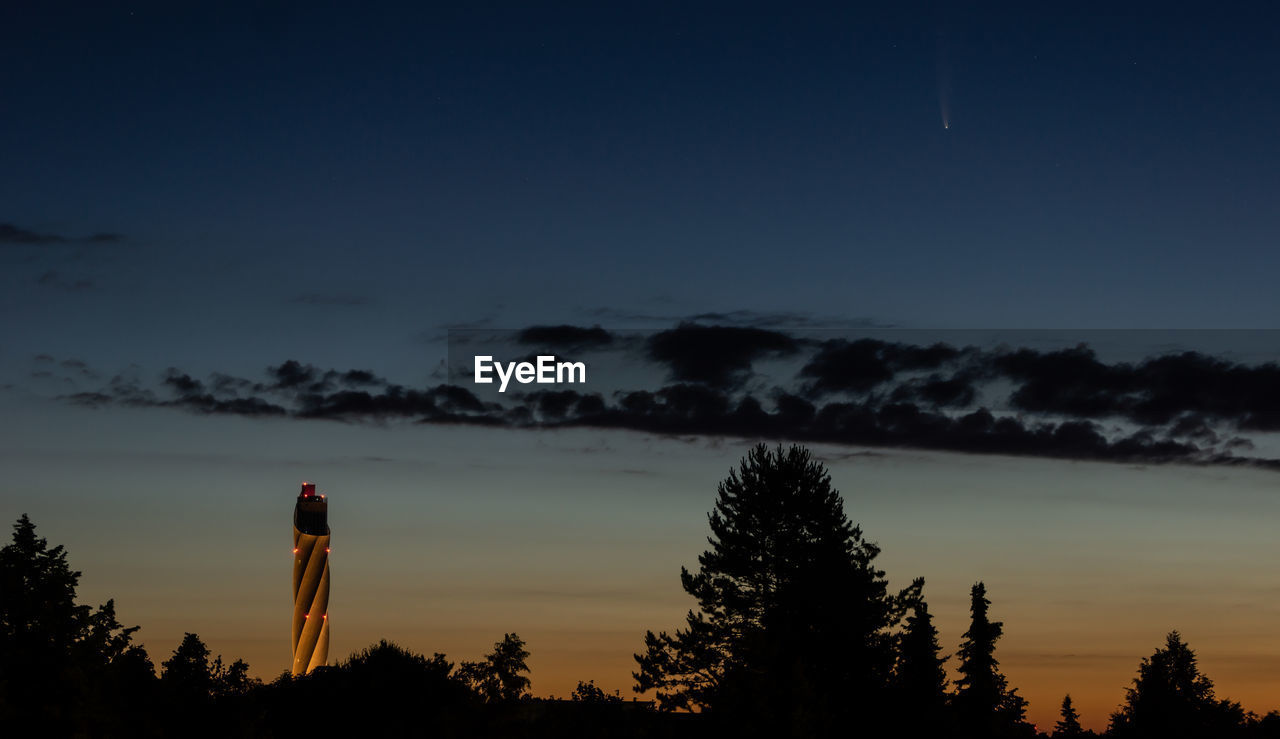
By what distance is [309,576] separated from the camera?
17112 cm

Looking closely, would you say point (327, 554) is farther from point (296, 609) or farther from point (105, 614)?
point (105, 614)

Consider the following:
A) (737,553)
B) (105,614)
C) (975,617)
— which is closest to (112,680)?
(105,614)

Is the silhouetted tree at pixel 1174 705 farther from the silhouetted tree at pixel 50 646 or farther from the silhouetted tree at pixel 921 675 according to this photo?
the silhouetted tree at pixel 50 646

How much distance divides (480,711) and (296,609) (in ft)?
341

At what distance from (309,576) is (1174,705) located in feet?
349

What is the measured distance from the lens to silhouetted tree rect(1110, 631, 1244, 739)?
94.9 meters

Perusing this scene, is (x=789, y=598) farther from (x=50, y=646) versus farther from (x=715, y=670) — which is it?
(x=50, y=646)

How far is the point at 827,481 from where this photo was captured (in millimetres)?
84875

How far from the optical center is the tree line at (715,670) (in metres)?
59.8

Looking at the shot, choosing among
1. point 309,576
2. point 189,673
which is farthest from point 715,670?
point 309,576

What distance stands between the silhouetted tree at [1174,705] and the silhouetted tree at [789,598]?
25.5m

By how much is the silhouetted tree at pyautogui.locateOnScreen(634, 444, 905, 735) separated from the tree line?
9 cm

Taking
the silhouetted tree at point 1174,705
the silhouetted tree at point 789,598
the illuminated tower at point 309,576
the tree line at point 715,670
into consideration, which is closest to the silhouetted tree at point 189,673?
the tree line at point 715,670

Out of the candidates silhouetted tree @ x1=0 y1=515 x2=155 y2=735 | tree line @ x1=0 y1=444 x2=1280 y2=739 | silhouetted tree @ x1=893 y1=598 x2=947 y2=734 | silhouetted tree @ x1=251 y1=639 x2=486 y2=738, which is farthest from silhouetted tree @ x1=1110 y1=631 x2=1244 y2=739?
silhouetted tree @ x1=0 y1=515 x2=155 y2=735
